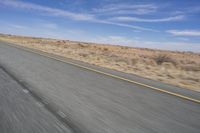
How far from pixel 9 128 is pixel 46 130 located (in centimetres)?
62

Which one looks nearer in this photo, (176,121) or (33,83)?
(176,121)

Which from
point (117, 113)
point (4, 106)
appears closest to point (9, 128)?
point (4, 106)

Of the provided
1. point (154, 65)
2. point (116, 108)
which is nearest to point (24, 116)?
point (116, 108)

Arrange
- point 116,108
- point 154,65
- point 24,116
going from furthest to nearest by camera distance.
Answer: point 154,65, point 116,108, point 24,116

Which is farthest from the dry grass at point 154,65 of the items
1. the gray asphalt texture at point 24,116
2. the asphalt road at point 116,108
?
the gray asphalt texture at point 24,116

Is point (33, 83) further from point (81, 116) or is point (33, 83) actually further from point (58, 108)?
point (81, 116)

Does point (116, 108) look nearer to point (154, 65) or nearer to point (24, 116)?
point (24, 116)

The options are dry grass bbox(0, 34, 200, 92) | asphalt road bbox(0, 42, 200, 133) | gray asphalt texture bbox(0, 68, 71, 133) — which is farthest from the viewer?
dry grass bbox(0, 34, 200, 92)

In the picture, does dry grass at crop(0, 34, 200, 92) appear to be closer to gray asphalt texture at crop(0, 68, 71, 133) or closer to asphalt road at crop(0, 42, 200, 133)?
asphalt road at crop(0, 42, 200, 133)

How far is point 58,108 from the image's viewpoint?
4645 mm

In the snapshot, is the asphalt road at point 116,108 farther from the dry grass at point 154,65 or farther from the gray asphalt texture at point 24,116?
the dry grass at point 154,65

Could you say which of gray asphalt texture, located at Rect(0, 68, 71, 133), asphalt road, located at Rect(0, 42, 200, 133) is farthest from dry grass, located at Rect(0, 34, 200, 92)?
gray asphalt texture, located at Rect(0, 68, 71, 133)

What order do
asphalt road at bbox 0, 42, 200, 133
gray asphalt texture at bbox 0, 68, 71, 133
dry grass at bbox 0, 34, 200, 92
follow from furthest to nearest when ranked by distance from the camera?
dry grass at bbox 0, 34, 200, 92 < asphalt road at bbox 0, 42, 200, 133 < gray asphalt texture at bbox 0, 68, 71, 133

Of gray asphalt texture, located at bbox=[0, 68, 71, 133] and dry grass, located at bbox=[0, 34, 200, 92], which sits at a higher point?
gray asphalt texture, located at bbox=[0, 68, 71, 133]
